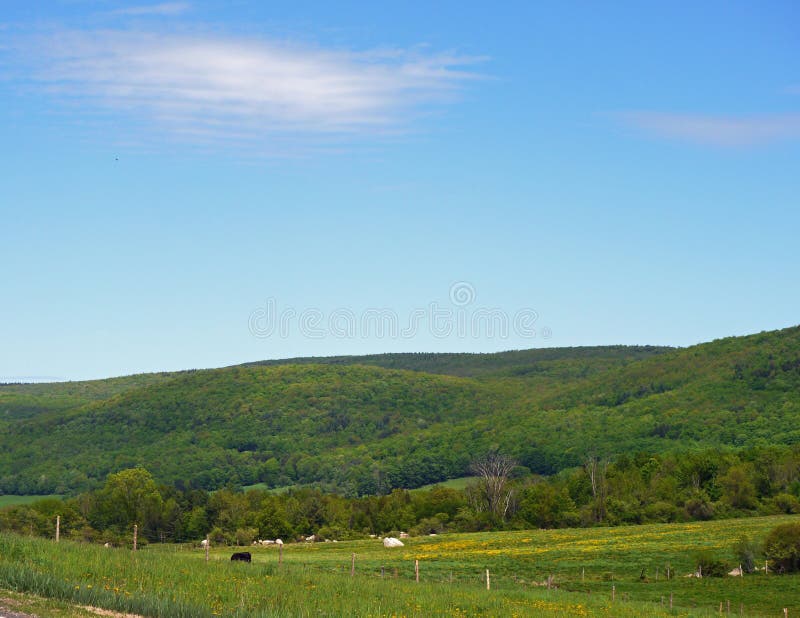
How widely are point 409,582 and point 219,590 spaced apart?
56.9 ft

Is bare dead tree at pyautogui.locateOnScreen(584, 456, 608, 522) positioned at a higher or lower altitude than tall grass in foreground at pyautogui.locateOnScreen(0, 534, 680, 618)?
higher

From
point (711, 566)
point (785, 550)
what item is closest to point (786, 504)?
point (785, 550)

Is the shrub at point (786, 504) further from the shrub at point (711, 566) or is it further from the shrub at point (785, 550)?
the shrub at point (711, 566)

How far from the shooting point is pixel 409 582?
48.4m

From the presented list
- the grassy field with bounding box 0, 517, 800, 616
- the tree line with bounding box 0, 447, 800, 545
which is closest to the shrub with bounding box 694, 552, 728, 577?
the grassy field with bounding box 0, 517, 800, 616

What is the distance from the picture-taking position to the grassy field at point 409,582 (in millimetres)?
29641

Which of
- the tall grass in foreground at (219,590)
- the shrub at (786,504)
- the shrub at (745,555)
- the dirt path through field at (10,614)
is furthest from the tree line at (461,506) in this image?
the dirt path through field at (10,614)

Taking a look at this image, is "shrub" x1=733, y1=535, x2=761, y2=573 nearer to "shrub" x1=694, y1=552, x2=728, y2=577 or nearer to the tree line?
"shrub" x1=694, y1=552, x2=728, y2=577

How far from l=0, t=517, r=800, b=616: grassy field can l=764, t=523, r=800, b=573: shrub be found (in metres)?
2.54

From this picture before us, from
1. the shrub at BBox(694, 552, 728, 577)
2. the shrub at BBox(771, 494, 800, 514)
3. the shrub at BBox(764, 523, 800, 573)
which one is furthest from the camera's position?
the shrub at BBox(771, 494, 800, 514)

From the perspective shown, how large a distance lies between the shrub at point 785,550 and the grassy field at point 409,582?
254cm

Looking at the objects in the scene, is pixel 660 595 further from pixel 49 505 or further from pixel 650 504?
pixel 49 505

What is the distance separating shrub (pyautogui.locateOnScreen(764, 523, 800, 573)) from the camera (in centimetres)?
6831

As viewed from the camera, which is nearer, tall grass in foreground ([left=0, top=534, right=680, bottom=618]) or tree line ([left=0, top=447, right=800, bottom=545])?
tall grass in foreground ([left=0, top=534, right=680, bottom=618])
